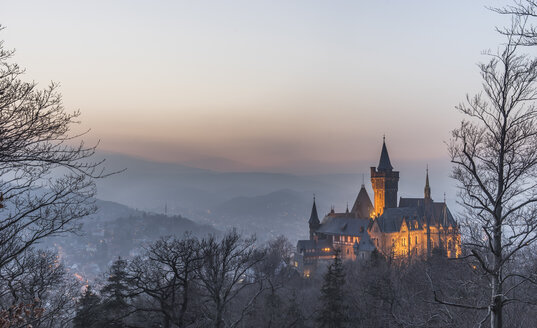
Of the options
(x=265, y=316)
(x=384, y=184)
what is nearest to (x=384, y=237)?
(x=384, y=184)

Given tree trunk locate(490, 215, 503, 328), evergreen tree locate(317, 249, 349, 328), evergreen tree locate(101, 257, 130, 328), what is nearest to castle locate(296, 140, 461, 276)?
evergreen tree locate(317, 249, 349, 328)

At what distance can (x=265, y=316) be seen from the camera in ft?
124

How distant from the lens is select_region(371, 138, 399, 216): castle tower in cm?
9825

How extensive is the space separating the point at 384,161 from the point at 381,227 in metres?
23.4

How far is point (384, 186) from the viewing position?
321 feet

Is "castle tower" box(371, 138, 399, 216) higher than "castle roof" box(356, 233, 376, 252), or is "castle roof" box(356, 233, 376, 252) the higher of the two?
"castle tower" box(371, 138, 399, 216)

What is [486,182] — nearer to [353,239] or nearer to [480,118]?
[480,118]

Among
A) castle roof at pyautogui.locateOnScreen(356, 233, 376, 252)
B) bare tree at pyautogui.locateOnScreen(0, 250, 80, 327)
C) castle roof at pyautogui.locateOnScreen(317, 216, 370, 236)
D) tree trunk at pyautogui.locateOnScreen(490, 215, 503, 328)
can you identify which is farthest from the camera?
castle roof at pyautogui.locateOnScreen(317, 216, 370, 236)

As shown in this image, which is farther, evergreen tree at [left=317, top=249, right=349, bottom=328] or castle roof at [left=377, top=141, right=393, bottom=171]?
castle roof at [left=377, top=141, right=393, bottom=171]

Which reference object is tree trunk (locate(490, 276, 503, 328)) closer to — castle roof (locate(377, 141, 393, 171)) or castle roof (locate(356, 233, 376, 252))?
castle roof (locate(356, 233, 376, 252))

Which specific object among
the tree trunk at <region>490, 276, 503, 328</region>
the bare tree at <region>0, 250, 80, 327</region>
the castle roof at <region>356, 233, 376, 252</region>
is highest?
the castle roof at <region>356, 233, 376, 252</region>

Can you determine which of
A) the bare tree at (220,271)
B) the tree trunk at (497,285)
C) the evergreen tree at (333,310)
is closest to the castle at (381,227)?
the evergreen tree at (333,310)

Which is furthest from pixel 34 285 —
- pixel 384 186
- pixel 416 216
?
pixel 384 186

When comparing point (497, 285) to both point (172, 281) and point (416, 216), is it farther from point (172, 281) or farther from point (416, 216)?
point (416, 216)
